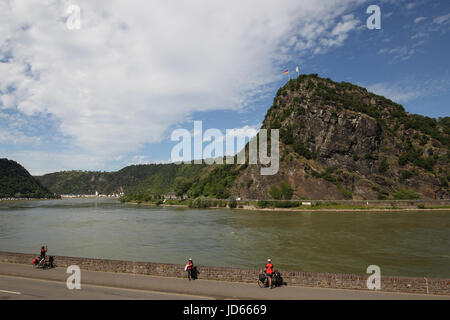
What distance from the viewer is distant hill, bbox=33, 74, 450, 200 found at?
115812mm

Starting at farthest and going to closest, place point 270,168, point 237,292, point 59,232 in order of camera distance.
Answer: point 270,168, point 59,232, point 237,292

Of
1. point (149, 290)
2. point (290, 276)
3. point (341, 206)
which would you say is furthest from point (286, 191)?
point (149, 290)

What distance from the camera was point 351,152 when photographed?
433ft

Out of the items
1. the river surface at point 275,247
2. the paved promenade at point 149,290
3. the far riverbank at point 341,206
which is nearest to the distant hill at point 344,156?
the far riverbank at point 341,206

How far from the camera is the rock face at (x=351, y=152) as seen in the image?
116 metres

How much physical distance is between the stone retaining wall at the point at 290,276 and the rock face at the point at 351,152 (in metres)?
103

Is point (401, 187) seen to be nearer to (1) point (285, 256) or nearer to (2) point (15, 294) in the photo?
(1) point (285, 256)

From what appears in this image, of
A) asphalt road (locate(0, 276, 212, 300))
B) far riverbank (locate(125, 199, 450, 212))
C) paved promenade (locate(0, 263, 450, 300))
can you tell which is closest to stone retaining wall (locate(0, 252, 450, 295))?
paved promenade (locate(0, 263, 450, 300))

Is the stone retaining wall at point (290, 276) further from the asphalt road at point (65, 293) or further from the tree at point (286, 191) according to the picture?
the tree at point (286, 191)

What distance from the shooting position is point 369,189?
115750mm

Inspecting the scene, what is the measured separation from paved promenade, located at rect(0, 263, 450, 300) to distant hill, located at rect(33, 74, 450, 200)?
101 metres

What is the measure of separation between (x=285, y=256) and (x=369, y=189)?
99.7 meters

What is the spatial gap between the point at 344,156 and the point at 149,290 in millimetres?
→ 132467
